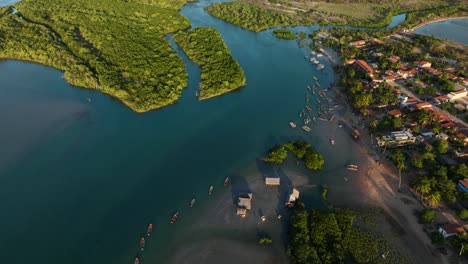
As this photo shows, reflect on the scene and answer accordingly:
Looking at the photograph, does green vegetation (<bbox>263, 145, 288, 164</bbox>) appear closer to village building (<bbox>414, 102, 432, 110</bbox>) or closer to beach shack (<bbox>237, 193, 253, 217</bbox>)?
beach shack (<bbox>237, 193, 253, 217</bbox>)

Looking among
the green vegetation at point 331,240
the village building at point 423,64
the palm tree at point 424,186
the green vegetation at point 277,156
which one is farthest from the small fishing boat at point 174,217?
the village building at point 423,64

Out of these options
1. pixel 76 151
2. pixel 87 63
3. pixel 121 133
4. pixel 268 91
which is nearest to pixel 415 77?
pixel 268 91

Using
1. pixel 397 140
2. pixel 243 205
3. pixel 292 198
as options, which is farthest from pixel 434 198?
pixel 243 205

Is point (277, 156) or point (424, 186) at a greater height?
point (277, 156)

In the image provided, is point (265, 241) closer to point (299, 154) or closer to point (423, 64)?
point (299, 154)

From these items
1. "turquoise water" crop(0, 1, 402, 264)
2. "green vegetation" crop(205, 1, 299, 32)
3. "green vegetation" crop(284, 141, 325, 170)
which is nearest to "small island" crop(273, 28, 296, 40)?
"green vegetation" crop(205, 1, 299, 32)
